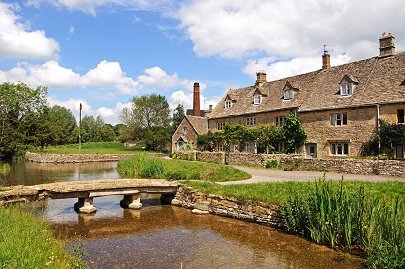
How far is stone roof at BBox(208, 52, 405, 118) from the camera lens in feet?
102

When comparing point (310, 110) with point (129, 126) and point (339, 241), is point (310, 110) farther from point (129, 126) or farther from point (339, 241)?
point (129, 126)

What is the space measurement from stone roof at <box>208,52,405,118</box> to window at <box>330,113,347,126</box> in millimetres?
883

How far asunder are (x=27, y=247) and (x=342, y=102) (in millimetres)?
31582

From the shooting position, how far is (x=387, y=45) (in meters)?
34.4

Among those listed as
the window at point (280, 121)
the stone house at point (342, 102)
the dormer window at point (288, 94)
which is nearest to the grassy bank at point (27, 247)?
the stone house at point (342, 102)

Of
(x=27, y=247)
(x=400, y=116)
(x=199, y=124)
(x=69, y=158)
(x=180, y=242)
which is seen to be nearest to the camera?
(x=27, y=247)

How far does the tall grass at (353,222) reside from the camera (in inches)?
394

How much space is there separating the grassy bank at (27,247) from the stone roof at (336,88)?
1137 inches

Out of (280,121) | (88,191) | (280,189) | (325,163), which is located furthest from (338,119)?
(88,191)

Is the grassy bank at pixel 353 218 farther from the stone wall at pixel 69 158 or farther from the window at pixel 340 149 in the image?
the stone wall at pixel 69 158

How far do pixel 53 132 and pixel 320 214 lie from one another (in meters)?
64.4

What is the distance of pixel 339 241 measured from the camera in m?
12.6

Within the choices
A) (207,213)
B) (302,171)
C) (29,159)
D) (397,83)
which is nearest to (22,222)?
→ (207,213)

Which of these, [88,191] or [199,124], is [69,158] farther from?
[88,191]
